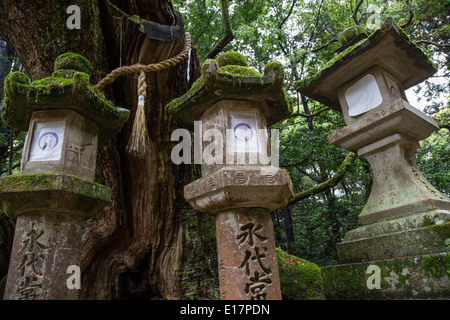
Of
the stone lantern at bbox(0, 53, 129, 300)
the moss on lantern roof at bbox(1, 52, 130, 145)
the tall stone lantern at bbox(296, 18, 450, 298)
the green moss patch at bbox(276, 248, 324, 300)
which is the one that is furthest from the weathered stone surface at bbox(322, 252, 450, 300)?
the moss on lantern roof at bbox(1, 52, 130, 145)

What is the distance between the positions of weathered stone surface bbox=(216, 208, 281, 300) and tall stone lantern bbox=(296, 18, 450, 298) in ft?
3.44

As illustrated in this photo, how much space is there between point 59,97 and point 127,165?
1.60 m

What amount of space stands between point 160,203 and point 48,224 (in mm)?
1548

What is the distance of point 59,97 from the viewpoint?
2.31 metres

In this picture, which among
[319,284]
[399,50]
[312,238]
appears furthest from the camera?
[312,238]

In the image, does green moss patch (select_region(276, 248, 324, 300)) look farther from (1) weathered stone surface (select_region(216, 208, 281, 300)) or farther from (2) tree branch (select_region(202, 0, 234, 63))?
(2) tree branch (select_region(202, 0, 234, 63))

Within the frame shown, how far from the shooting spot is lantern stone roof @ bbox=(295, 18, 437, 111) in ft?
10.0

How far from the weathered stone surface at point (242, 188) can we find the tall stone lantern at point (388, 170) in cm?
113

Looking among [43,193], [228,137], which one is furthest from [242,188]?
[43,193]

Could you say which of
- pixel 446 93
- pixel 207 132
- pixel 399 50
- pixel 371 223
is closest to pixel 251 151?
pixel 207 132

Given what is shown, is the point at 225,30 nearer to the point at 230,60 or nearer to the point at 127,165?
the point at 230,60

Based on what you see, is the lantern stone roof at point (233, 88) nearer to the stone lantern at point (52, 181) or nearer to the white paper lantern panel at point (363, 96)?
the stone lantern at point (52, 181)
